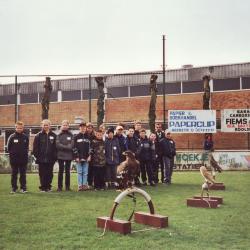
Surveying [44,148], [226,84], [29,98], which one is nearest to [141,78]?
[226,84]

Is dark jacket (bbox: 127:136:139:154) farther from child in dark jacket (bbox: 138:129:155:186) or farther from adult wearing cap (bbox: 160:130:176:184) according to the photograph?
adult wearing cap (bbox: 160:130:176:184)

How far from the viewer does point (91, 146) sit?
1395 cm

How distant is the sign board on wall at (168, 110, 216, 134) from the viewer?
83.6 ft

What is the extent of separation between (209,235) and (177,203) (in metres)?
3.61

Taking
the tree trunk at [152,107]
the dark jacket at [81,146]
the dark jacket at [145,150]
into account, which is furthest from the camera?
the tree trunk at [152,107]

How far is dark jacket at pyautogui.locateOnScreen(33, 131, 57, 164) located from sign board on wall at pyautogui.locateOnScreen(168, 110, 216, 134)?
12881 millimetres

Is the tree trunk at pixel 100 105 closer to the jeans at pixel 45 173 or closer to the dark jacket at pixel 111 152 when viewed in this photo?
the dark jacket at pixel 111 152

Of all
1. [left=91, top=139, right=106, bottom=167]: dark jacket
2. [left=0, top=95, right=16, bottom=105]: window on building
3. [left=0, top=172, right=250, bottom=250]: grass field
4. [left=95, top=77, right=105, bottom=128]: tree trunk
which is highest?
[left=0, top=95, right=16, bottom=105]: window on building

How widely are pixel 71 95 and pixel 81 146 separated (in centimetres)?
2667

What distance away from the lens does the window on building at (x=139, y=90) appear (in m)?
36.8

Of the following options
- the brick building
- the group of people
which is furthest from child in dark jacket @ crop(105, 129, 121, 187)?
the brick building

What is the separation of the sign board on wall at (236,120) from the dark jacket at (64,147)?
1437 centimetres

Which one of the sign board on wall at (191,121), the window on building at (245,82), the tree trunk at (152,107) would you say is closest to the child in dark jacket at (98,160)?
the sign board on wall at (191,121)

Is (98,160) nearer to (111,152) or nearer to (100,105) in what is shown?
(111,152)
